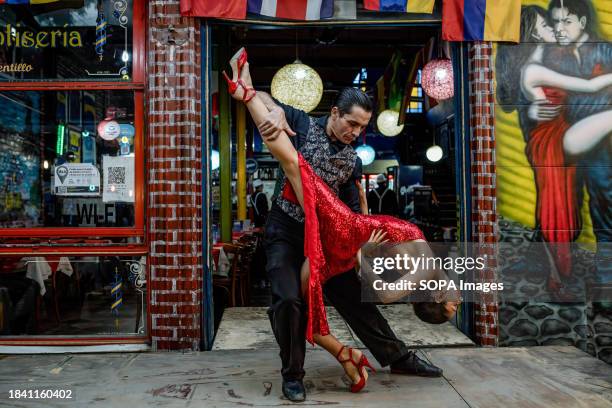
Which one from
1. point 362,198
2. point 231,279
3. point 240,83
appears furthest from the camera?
point 231,279

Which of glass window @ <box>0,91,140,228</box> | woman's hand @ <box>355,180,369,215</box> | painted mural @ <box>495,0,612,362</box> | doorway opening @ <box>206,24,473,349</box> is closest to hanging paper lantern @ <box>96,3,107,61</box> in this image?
glass window @ <box>0,91,140,228</box>

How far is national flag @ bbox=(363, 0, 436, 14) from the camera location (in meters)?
5.24

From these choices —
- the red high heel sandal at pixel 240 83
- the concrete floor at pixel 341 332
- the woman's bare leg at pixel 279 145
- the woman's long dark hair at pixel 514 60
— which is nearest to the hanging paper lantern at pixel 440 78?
the woman's long dark hair at pixel 514 60

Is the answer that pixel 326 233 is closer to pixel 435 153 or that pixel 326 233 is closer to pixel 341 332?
pixel 341 332

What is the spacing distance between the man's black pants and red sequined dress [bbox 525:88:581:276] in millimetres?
2180

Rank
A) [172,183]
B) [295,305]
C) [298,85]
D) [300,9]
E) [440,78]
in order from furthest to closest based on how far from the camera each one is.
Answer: [440,78]
[298,85]
[300,9]
[172,183]
[295,305]

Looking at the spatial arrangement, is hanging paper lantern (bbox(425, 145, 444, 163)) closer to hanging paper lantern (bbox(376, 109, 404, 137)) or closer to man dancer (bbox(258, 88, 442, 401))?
hanging paper lantern (bbox(376, 109, 404, 137))

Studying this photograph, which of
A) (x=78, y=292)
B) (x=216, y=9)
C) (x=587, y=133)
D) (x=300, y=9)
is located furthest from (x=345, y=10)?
(x=78, y=292)

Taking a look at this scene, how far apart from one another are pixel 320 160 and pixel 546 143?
Answer: 278 centimetres

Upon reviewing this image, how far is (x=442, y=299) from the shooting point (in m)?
3.94

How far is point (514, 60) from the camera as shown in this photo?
17.7 ft

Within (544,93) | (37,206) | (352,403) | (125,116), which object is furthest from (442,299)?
(37,206)

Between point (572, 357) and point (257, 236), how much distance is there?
7.30 meters

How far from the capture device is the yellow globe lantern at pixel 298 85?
7.16 m
